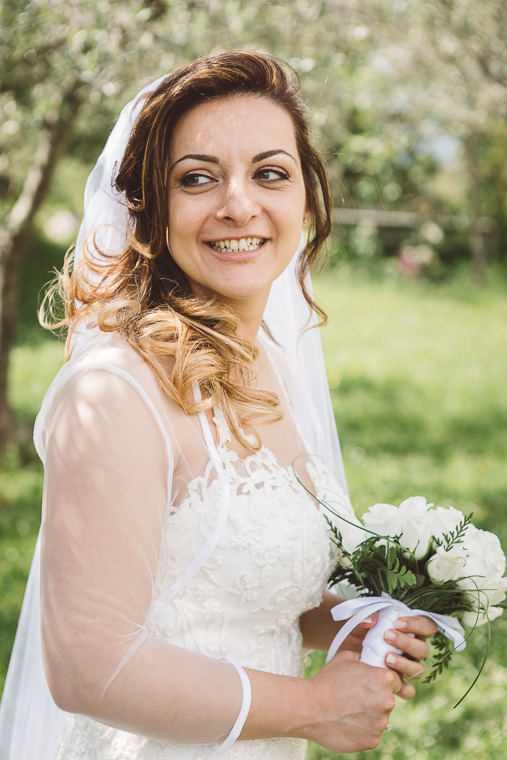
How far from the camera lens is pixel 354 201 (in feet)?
17.4

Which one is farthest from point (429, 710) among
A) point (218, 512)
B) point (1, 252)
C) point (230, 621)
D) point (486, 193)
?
point (486, 193)

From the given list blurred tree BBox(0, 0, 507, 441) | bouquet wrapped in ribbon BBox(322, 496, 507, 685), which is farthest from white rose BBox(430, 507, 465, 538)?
blurred tree BBox(0, 0, 507, 441)

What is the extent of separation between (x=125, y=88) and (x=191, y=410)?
3.11 m

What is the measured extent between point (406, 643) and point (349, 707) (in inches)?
8.4

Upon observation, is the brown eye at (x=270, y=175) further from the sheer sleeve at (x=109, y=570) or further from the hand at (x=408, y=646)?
the hand at (x=408, y=646)

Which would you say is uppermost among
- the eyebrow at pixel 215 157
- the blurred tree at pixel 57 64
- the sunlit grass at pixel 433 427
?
the blurred tree at pixel 57 64

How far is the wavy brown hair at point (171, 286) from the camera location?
5.37 ft

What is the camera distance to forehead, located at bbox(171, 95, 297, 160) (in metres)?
1.72

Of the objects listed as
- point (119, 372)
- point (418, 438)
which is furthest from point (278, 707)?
point (418, 438)

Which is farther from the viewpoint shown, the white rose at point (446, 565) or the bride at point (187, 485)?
the white rose at point (446, 565)

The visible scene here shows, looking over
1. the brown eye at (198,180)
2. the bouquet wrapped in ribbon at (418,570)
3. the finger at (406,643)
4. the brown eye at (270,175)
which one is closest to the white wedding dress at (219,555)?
the bouquet wrapped in ribbon at (418,570)

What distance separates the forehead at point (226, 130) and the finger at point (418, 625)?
4.00ft

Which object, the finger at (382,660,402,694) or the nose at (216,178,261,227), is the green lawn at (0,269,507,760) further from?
the finger at (382,660,402,694)

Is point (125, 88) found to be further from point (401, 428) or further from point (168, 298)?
point (401, 428)
